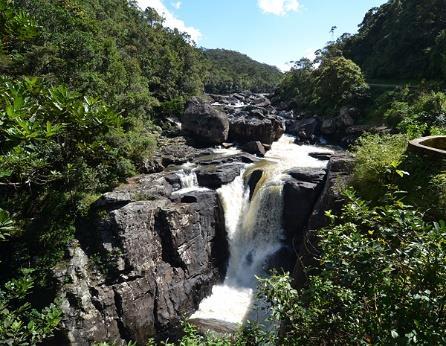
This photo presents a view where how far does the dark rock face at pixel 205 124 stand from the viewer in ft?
90.5

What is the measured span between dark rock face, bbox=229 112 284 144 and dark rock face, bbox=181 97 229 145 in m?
0.86

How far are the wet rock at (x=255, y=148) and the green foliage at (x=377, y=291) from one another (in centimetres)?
2150

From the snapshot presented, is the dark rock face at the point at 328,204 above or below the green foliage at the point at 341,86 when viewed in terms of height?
below

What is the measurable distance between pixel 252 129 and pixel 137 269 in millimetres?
17282

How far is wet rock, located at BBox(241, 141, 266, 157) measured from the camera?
82.6ft

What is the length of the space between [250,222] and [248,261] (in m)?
2.03

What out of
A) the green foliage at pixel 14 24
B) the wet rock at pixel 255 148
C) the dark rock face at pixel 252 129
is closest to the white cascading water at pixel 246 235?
the wet rock at pixel 255 148

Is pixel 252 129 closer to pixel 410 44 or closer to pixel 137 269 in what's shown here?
pixel 137 269

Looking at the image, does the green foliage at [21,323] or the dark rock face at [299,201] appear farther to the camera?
the dark rock face at [299,201]

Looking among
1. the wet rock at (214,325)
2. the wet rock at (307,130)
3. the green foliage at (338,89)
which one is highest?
the green foliage at (338,89)

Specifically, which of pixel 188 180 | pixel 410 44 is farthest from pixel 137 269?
pixel 410 44

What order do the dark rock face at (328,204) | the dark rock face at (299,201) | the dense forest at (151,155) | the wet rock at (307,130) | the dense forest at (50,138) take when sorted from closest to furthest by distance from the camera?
1. the dense forest at (151,155)
2. the dense forest at (50,138)
3. the dark rock face at (328,204)
4. the dark rock face at (299,201)
5. the wet rock at (307,130)

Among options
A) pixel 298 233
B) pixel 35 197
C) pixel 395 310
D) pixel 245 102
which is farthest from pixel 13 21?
pixel 245 102

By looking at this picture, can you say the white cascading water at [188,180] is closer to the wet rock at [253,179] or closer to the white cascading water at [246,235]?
the white cascading water at [246,235]
